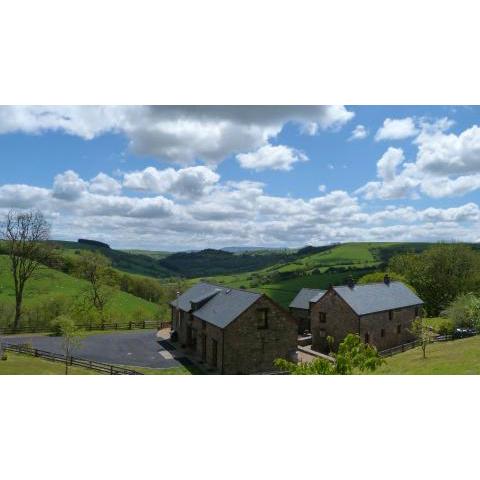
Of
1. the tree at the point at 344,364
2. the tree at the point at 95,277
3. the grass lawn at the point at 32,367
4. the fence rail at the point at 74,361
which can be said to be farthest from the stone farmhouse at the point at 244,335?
the tree at the point at 95,277

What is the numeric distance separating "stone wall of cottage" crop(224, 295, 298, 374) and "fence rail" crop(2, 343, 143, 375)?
7725 millimetres

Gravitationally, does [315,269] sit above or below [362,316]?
above

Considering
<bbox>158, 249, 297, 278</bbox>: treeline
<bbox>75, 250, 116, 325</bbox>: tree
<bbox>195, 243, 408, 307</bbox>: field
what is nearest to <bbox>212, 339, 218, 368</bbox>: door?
<bbox>75, 250, 116, 325</bbox>: tree

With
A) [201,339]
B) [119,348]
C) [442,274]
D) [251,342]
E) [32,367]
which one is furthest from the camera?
[442,274]

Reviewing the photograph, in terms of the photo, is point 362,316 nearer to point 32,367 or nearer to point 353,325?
point 353,325

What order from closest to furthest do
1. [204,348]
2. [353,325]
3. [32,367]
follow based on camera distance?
[32,367]
[204,348]
[353,325]

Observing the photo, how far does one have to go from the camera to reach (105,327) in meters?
51.8

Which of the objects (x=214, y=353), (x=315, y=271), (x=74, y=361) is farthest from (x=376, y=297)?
(x=315, y=271)

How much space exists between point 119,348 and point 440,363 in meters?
29.1

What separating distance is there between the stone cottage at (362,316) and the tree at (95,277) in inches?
1141

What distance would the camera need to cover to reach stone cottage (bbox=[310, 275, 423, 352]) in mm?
42656

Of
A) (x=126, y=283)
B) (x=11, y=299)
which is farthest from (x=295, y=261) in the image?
(x=11, y=299)

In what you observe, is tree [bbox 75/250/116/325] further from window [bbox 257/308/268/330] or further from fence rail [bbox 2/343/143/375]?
window [bbox 257/308/268/330]

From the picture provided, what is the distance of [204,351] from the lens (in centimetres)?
3641
